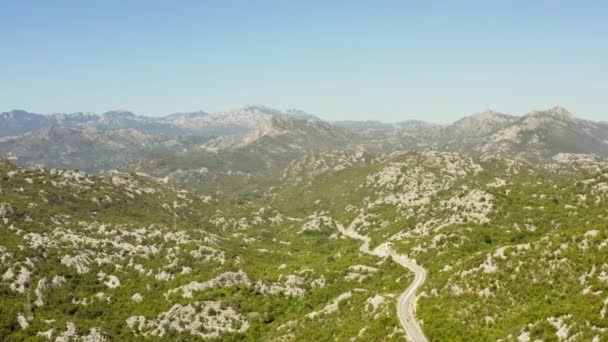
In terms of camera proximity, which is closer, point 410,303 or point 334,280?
point 410,303

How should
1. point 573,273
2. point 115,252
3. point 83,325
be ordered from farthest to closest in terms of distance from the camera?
1. point 115,252
2. point 83,325
3. point 573,273

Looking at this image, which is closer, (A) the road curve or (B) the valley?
(B) the valley

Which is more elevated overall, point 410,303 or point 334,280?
point 410,303

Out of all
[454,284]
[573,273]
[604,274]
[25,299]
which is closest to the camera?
[604,274]

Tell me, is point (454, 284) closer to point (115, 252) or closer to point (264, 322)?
point (264, 322)

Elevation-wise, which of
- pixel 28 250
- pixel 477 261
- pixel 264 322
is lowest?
pixel 264 322

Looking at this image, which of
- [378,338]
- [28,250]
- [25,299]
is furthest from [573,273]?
[28,250]

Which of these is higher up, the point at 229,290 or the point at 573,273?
the point at 573,273

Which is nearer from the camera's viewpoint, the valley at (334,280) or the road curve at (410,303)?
the valley at (334,280)

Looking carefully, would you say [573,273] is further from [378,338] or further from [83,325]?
[83,325]

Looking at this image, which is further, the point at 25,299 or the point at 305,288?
the point at 305,288
